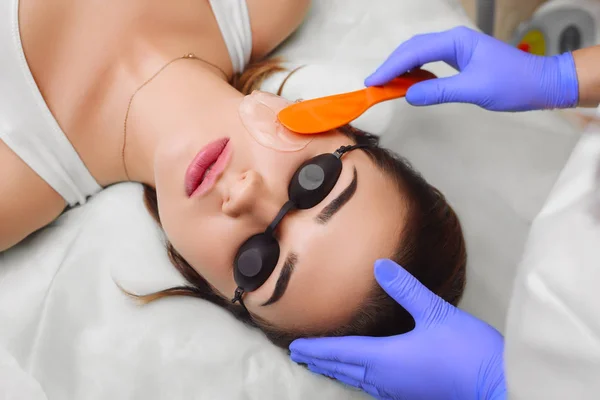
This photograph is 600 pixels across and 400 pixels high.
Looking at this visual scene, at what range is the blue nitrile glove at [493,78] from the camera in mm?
959

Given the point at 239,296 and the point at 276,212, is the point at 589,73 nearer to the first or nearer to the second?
the point at 276,212

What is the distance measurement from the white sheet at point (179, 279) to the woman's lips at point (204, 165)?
25 cm

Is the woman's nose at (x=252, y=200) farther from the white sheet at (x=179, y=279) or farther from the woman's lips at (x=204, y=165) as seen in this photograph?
the white sheet at (x=179, y=279)

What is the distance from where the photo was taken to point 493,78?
0.97m

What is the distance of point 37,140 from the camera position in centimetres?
101

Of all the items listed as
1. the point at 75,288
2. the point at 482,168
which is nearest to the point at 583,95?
the point at 482,168

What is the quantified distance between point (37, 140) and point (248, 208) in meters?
0.50

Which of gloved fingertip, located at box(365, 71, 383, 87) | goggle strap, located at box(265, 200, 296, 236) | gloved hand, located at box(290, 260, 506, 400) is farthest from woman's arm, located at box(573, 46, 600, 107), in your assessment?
goggle strap, located at box(265, 200, 296, 236)

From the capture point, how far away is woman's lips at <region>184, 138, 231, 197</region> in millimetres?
872

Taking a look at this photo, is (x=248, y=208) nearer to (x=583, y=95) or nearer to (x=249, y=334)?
(x=249, y=334)

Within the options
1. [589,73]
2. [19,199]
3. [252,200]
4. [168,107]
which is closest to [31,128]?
[19,199]

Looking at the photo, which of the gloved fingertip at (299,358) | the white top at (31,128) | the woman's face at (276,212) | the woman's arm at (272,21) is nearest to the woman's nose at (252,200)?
the woman's face at (276,212)

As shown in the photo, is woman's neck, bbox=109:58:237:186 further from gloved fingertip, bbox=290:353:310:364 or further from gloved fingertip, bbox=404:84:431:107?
gloved fingertip, bbox=290:353:310:364

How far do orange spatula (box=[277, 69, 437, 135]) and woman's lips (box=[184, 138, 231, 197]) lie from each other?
0.37 ft
